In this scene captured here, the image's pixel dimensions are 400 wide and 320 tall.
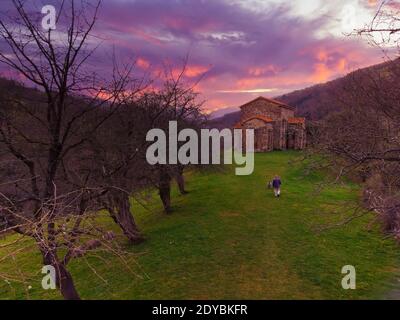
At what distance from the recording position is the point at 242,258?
1639 cm

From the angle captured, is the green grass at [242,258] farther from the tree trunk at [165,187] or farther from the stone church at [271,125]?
the stone church at [271,125]

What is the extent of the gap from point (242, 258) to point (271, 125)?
47.3 m

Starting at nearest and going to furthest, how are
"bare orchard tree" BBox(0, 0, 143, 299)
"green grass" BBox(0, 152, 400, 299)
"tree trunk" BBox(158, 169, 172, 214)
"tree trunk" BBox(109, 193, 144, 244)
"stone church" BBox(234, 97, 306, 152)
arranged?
"bare orchard tree" BBox(0, 0, 143, 299) < "green grass" BBox(0, 152, 400, 299) < "tree trunk" BBox(109, 193, 144, 244) < "tree trunk" BBox(158, 169, 172, 214) < "stone church" BBox(234, 97, 306, 152)

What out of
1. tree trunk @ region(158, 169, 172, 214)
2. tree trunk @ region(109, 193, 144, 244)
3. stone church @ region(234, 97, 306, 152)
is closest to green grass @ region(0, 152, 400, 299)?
tree trunk @ region(109, 193, 144, 244)

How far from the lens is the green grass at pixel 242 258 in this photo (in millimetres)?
13164

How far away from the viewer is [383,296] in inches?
476

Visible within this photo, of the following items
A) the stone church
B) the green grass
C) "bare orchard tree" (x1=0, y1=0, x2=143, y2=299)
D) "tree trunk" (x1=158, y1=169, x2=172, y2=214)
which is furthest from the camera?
the stone church

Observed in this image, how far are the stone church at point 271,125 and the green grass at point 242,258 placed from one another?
33514 mm

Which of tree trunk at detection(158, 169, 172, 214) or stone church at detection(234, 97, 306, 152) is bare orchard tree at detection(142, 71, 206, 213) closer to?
tree trunk at detection(158, 169, 172, 214)

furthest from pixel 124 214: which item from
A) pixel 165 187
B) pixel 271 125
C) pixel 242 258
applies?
pixel 271 125

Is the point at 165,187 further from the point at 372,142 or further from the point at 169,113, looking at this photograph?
the point at 372,142

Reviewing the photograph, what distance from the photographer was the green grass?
1316 centimetres

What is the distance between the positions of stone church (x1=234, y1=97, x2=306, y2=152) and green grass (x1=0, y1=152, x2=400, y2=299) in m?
33.5
